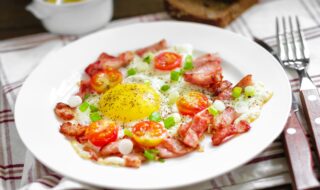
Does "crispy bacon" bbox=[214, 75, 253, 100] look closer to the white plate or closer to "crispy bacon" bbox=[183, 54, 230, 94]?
"crispy bacon" bbox=[183, 54, 230, 94]

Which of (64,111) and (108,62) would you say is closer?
(64,111)

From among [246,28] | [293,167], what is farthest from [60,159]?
[246,28]

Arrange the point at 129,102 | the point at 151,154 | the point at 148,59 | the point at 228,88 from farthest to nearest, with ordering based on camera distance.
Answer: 1. the point at 148,59
2. the point at 228,88
3. the point at 129,102
4. the point at 151,154

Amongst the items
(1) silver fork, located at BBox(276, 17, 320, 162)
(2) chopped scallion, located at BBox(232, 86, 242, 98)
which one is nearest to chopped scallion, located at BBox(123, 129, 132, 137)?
(2) chopped scallion, located at BBox(232, 86, 242, 98)

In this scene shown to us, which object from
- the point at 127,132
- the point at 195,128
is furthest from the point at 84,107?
the point at 195,128

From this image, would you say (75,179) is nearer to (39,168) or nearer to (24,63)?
(39,168)

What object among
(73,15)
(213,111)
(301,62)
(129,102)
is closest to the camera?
(213,111)

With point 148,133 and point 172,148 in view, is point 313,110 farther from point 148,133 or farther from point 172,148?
point 148,133

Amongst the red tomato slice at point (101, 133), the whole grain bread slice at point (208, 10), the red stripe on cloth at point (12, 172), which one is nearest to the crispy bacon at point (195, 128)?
the red tomato slice at point (101, 133)
